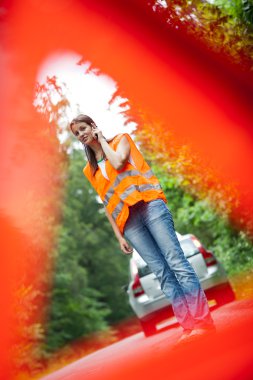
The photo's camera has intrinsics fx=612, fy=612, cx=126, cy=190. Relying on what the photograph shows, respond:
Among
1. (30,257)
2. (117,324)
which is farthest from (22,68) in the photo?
(117,324)

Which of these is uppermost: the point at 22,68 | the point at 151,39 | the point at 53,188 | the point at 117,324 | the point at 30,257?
the point at 53,188

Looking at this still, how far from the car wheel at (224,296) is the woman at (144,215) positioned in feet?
11.7

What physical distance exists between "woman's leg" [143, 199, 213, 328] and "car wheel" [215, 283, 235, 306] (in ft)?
12.0

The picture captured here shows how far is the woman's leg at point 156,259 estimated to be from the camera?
3.66m

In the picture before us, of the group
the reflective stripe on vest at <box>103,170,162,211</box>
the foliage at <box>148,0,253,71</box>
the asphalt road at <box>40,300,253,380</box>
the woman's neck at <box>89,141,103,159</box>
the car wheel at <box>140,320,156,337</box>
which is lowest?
the asphalt road at <box>40,300,253,380</box>

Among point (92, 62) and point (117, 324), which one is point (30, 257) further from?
point (117, 324)

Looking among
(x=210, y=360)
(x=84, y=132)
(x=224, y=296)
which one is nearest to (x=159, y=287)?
(x=224, y=296)

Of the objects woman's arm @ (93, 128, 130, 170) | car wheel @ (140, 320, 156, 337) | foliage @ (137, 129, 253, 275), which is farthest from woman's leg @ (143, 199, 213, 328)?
car wheel @ (140, 320, 156, 337)

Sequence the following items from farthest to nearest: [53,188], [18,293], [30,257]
→ [53,188]
[30,257]
[18,293]

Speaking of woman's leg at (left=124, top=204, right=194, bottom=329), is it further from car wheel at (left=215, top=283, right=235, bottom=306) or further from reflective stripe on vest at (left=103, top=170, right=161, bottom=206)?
car wheel at (left=215, top=283, right=235, bottom=306)

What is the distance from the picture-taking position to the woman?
3578mm

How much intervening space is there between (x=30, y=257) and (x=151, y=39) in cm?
555

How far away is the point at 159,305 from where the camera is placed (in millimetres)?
7359

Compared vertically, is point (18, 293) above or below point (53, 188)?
below
